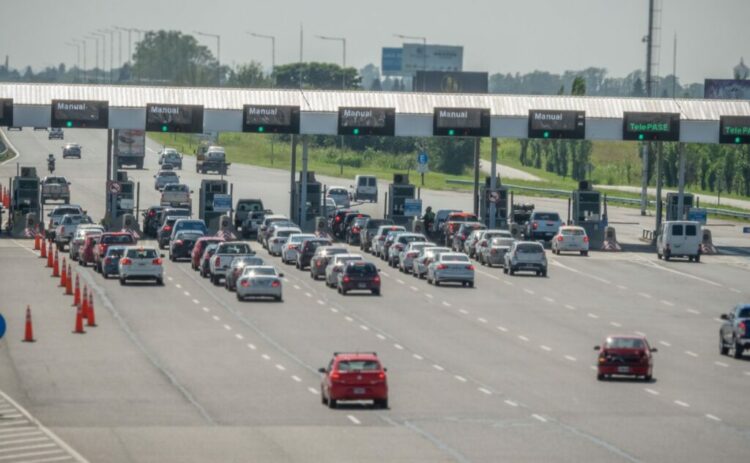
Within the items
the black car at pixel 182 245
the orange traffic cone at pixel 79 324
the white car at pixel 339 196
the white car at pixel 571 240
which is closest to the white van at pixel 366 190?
the white car at pixel 339 196

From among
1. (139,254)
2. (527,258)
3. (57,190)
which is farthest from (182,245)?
(57,190)

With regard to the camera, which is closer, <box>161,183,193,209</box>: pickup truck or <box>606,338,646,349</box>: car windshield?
<box>606,338,646,349</box>: car windshield

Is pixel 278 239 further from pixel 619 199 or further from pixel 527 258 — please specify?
pixel 619 199

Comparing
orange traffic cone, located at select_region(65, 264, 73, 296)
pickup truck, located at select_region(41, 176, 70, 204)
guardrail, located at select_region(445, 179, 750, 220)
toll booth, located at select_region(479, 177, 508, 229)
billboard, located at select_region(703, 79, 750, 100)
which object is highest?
billboard, located at select_region(703, 79, 750, 100)

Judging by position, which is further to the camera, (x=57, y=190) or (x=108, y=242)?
(x=57, y=190)

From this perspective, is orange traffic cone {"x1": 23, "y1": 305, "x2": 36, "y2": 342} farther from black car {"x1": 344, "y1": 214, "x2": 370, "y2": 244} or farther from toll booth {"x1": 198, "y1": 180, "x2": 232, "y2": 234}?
toll booth {"x1": 198, "y1": 180, "x2": 232, "y2": 234}

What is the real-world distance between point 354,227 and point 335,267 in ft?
70.7

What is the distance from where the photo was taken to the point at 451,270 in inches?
2731

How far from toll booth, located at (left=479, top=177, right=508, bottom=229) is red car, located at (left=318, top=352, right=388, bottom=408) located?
2046 inches

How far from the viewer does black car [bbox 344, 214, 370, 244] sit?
3487 inches

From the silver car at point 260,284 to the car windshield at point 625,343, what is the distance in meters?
19.7

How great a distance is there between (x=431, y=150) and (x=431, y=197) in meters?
51.8

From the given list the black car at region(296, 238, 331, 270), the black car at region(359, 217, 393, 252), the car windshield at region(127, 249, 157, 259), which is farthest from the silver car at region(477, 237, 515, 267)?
the car windshield at region(127, 249, 157, 259)

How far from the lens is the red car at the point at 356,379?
39.2 m
